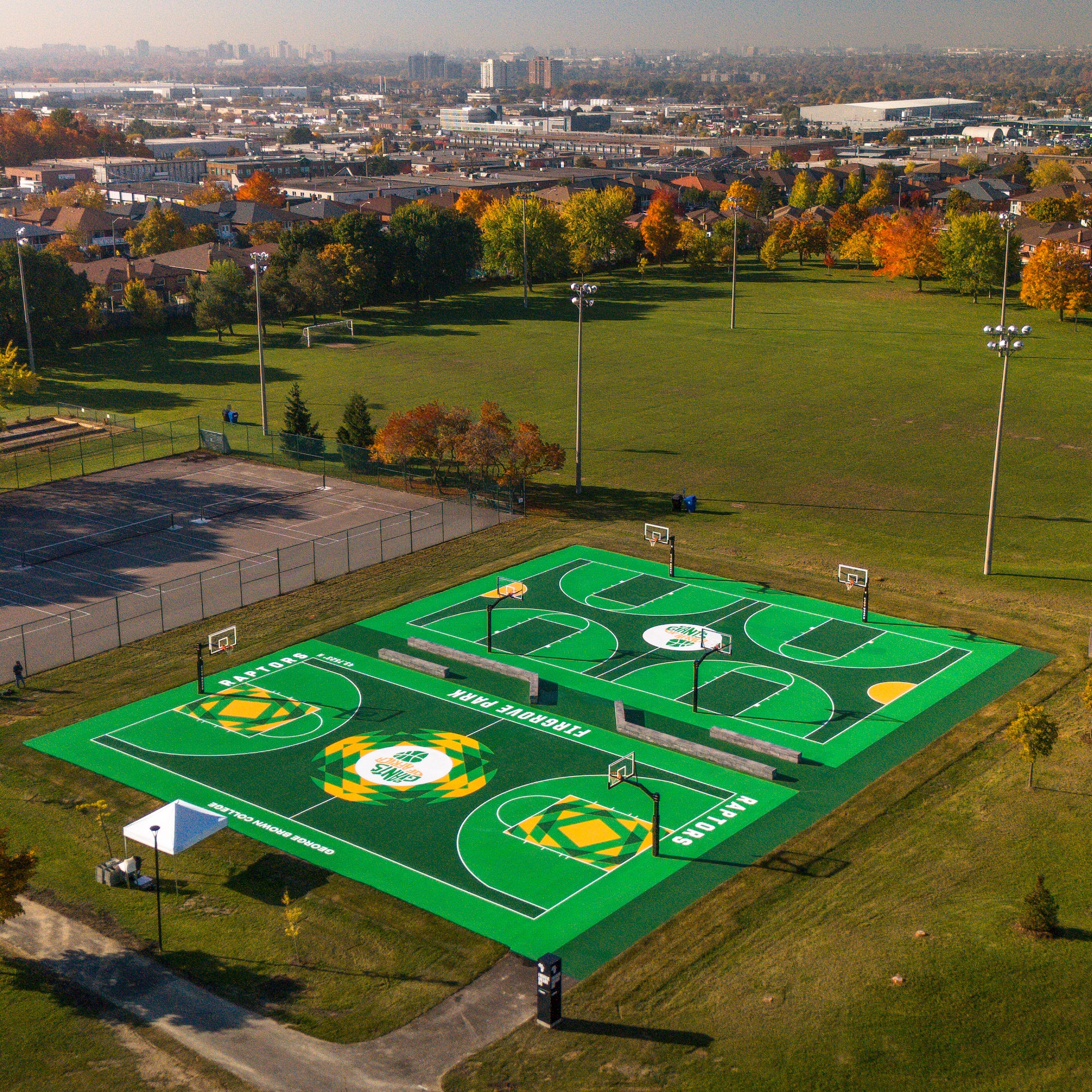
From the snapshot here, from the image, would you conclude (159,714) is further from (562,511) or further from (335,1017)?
(562,511)

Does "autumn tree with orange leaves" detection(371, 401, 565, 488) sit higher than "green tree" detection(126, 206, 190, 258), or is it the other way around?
"green tree" detection(126, 206, 190, 258)

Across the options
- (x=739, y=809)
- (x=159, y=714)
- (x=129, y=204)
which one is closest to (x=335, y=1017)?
(x=739, y=809)

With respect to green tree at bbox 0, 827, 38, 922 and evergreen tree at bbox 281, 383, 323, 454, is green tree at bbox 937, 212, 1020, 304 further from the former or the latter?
green tree at bbox 0, 827, 38, 922

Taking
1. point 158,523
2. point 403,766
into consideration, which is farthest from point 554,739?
point 158,523

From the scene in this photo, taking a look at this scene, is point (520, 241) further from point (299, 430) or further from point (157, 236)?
point (299, 430)

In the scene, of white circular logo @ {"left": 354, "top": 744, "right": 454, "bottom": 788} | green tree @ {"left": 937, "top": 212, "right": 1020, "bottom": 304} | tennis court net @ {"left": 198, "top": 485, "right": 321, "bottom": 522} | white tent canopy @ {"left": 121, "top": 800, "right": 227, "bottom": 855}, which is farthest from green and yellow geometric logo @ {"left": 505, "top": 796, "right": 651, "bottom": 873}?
green tree @ {"left": 937, "top": 212, "right": 1020, "bottom": 304}

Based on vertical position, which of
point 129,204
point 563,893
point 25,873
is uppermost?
point 129,204
